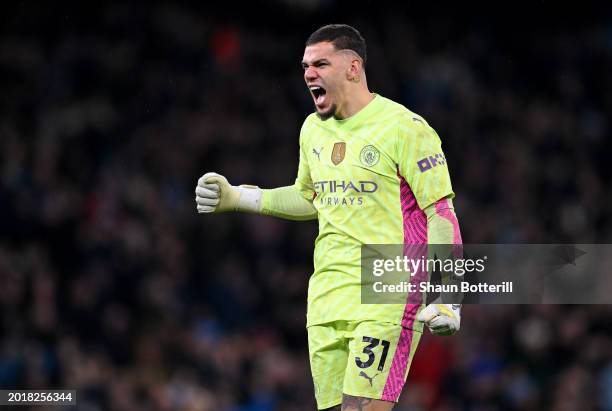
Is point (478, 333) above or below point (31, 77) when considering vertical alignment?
below

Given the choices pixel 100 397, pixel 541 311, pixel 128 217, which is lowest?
pixel 100 397

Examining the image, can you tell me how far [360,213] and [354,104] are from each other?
1.78 feet

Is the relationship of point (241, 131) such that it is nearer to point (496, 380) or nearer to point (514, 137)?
point (514, 137)

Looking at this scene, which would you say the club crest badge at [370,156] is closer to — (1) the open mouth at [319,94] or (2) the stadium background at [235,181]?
(1) the open mouth at [319,94]

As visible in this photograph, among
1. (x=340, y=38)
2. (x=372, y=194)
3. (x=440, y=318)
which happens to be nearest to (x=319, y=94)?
(x=340, y=38)

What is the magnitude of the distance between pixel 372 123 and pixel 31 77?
925cm

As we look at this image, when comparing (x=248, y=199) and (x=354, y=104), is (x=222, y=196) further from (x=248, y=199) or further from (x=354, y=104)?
(x=354, y=104)

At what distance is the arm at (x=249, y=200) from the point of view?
5.76 metres

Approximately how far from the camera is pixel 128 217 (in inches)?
472

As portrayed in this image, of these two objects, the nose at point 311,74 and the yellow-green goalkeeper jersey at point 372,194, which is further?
the nose at point 311,74

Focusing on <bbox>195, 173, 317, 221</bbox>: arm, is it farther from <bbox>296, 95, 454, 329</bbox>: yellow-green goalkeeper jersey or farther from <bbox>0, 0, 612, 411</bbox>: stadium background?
<bbox>0, 0, 612, 411</bbox>: stadium background

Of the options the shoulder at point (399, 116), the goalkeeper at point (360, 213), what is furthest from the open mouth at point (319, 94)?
the shoulder at point (399, 116)

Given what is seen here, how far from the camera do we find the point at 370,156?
5.32m

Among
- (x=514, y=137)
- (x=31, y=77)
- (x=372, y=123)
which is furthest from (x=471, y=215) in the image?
(x=372, y=123)
